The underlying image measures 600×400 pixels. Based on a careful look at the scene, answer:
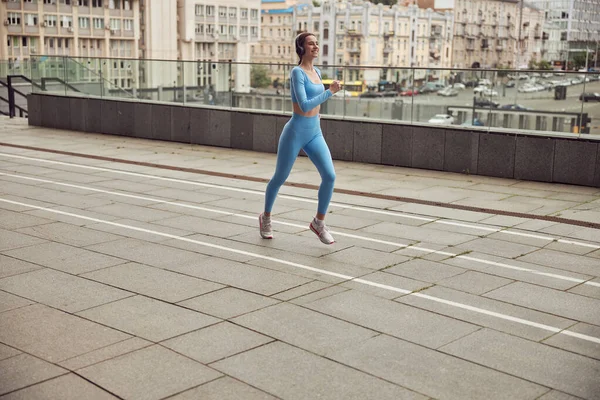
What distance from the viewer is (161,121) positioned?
17219 millimetres

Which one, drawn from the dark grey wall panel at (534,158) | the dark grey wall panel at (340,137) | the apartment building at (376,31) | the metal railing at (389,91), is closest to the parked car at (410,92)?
the metal railing at (389,91)

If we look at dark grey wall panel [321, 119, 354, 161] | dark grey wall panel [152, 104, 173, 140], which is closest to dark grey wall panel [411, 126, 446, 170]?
dark grey wall panel [321, 119, 354, 161]

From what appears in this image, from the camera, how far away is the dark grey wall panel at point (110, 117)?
18188 millimetres

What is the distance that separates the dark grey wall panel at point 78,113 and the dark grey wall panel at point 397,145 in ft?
27.3

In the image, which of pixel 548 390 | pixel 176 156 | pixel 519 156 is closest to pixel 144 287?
pixel 548 390

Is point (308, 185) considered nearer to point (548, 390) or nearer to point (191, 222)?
point (191, 222)

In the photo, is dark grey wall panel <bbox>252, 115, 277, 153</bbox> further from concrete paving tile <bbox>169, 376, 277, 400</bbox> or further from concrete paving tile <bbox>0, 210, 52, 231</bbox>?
concrete paving tile <bbox>169, 376, 277, 400</bbox>

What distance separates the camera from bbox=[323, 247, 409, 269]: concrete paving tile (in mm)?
7227

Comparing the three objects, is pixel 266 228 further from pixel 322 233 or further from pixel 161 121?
pixel 161 121

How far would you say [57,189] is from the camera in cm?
1101

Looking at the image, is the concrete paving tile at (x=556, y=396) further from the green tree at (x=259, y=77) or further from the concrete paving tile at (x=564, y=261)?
the green tree at (x=259, y=77)

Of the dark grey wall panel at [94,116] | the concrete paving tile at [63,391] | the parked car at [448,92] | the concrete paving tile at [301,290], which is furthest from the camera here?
the dark grey wall panel at [94,116]

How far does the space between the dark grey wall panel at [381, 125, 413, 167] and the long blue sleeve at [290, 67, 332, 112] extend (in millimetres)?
5973

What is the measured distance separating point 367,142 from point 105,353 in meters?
9.54
